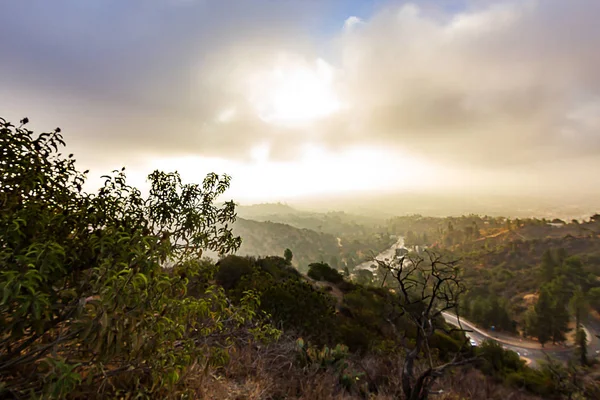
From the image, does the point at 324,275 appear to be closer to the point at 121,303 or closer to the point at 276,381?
the point at 276,381

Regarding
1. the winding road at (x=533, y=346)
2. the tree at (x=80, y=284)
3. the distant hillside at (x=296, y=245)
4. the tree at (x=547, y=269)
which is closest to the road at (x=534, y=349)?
the winding road at (x=533, y=346)

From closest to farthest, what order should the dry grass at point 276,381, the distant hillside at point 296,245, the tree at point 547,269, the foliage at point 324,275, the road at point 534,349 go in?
the dry grass at point 276,381, the foliage at point 324,275, the road at point 534,349, the tree at point 547,269, the distant hillside at point 296,245

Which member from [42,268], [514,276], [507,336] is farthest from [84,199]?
[514,276]

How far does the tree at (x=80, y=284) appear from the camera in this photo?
2.46m

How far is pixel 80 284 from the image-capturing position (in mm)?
3275

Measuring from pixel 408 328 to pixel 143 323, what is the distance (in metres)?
29.4

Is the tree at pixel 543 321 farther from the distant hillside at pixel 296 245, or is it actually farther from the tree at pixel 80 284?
the distant hillside at pixel 296 245

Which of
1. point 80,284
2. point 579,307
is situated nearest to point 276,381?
point 80,284

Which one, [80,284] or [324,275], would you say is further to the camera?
[324,275]

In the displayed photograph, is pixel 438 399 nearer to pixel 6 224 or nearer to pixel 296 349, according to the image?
pixel 296 349

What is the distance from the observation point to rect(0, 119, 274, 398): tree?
2.46 meters

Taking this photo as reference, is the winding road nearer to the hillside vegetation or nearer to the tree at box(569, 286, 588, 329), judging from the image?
the tree at box(569, 286, 588, 329)

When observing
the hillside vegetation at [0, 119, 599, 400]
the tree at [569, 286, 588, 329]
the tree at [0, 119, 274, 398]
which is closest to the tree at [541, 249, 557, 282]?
the tree at [569, 286, 588, 329]

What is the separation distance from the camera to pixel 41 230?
330 cm
